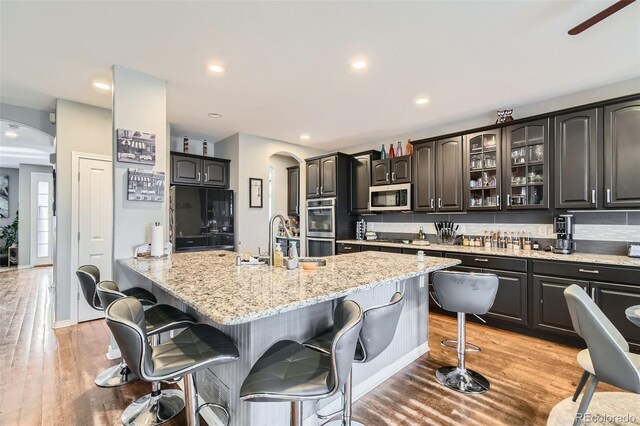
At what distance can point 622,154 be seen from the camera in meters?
2.93

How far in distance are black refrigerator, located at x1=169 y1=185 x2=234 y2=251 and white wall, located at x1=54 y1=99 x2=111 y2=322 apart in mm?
1148

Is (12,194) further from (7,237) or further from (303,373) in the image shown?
(303,373)

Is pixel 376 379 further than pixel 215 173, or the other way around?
pixel 215 173

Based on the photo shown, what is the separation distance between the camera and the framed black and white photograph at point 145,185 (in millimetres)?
2764

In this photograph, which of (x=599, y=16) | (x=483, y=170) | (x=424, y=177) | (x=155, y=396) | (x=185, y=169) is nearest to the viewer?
(x=599, y=16)

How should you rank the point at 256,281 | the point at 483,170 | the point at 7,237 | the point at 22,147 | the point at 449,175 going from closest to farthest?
the point at 256,281
the point at 483,170
the point at 449,175
the point at 22,147
the point at 7,237

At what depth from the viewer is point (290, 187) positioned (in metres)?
6.61

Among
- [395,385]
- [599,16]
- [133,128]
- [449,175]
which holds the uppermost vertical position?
[599,16]

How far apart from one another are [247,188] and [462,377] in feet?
12.9

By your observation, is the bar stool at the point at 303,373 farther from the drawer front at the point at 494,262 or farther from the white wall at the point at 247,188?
the white wall at the point at 247,188

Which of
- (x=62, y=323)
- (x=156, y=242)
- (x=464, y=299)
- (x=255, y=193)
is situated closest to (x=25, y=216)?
(x=62, y=323)

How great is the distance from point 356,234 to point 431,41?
3.66 metres

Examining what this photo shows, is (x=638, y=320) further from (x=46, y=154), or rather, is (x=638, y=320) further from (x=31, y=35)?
(x=46, y=154)

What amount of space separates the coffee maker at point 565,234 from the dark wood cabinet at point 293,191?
14.1ft
